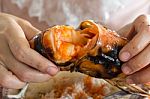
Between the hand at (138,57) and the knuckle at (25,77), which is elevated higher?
the hand at (138,57)

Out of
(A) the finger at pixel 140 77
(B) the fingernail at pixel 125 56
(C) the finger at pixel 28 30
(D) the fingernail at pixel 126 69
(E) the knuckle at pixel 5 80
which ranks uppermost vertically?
(C) the finger at pixel 28 30

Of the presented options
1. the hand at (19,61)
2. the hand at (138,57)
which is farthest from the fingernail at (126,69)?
the hand at (19,61)

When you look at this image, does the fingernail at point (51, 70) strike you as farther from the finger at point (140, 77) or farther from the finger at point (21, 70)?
the finger at point (140, 77)

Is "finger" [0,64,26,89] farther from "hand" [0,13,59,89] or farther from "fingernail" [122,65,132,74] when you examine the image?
"fingernail" [122,65,132,74]

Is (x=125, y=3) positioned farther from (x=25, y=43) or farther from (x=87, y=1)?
(x=25, y=43)

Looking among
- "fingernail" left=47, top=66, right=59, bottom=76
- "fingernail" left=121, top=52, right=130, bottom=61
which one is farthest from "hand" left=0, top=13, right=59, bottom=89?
"fingernail" left=121, top=52, right=130, bottom=61

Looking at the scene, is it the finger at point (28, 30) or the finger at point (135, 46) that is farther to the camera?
the finger at point (28, 30)

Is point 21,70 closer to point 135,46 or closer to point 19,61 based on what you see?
point 19,61
